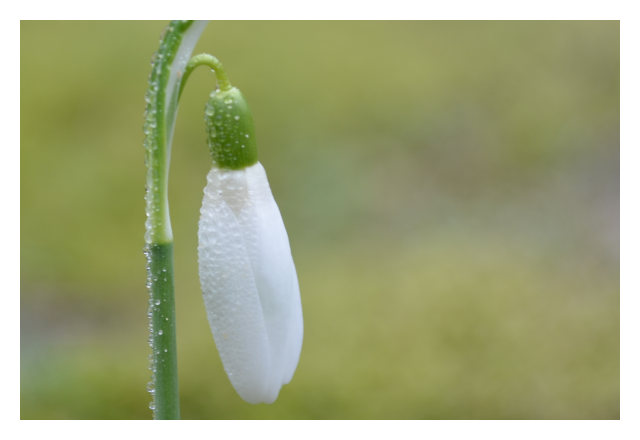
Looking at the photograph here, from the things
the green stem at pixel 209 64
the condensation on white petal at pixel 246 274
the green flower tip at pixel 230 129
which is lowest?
the condensation on white petal at pixel 246 274

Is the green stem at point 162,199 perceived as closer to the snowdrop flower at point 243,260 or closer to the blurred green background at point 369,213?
the snowdrop flower at point 243,260

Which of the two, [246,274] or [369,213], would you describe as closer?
[246,274]

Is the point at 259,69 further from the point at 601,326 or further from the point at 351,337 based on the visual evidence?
the point at 601,326

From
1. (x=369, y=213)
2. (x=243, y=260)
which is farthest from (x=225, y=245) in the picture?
(x=369, y=213)

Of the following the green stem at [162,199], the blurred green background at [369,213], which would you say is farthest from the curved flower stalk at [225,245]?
the blurred green background at [369,213]

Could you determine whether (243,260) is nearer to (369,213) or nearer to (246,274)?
(246,274)

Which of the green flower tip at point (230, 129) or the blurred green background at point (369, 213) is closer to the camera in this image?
the green flower tip at point (230, 129)
